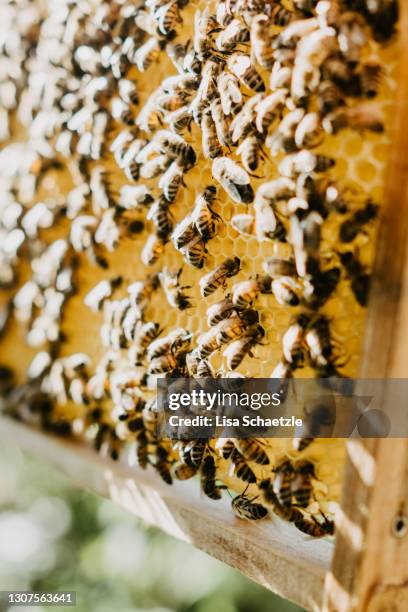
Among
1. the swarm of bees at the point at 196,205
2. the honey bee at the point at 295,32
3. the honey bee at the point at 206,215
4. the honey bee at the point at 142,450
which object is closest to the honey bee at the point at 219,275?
the swarm of bees at the point at 196,205

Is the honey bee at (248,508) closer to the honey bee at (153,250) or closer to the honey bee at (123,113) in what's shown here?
the honey bee at (153,250)

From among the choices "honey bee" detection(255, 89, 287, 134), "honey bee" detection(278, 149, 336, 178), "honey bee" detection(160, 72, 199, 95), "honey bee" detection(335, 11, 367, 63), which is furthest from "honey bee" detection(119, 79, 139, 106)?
"honey bee" detection(335, 11, 367, 63)

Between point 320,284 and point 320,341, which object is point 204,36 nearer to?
point 320,284

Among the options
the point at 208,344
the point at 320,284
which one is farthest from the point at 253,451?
the point at 320,284

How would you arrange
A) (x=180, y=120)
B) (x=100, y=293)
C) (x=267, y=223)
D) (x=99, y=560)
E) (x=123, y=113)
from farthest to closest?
(x=99, y=560) < (x=100, y=293) < (x=123, y=113) < (x=180, y=120) < (x=267, y=223)

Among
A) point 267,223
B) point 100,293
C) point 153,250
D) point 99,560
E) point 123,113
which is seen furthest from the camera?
point 99,560

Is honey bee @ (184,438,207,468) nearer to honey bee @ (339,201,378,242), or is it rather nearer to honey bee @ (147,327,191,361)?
honey bee @ (147,327,191,361)
